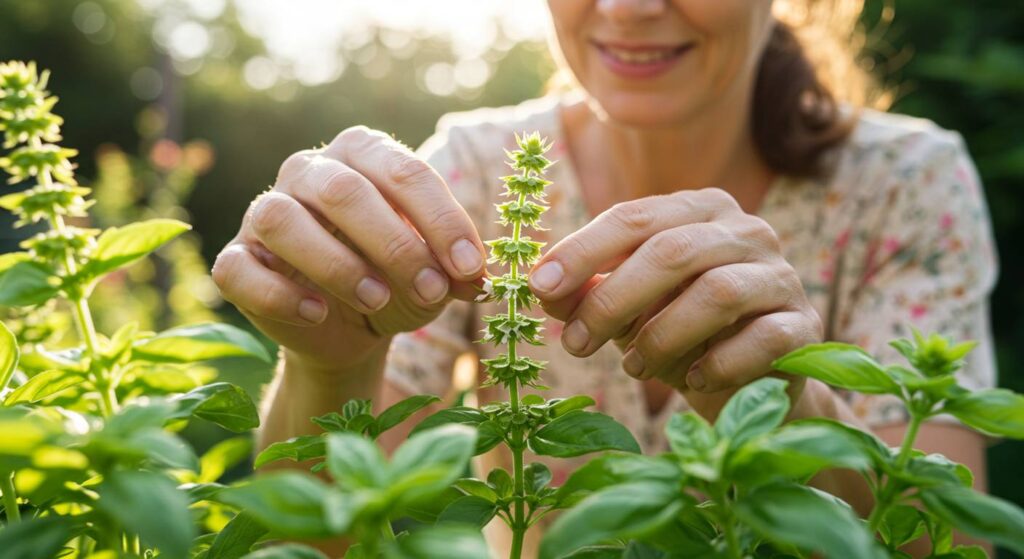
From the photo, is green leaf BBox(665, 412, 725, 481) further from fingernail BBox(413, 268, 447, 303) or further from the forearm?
the forearm

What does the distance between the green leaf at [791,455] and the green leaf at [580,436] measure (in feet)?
0.47

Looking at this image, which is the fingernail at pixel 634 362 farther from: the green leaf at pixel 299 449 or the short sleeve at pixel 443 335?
the short sleeve at pixel 443 335

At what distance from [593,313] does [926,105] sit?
4.71 metres

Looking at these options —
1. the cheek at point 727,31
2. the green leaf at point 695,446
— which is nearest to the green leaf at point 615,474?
the green leaf at point 695,446

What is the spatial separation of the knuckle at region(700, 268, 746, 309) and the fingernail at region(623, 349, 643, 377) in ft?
0.33

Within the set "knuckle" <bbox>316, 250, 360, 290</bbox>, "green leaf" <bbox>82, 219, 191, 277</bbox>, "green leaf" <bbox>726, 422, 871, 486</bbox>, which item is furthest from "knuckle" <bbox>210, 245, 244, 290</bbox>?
"green leaf" <bbox>726, 422, 871, 486</bbox>

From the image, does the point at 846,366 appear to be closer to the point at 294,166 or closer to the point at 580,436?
the point at 580,436

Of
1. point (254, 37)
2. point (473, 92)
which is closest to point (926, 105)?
point (473, 92)

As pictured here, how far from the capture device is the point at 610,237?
976 mm

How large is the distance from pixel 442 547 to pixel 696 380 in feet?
1.96

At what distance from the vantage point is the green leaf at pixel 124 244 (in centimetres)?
79

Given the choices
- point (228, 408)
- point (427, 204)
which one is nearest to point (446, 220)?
point (427, 204)

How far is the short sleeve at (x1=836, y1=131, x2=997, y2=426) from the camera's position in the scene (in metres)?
2.06

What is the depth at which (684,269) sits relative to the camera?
975 millimetres
